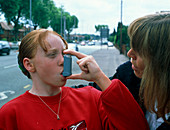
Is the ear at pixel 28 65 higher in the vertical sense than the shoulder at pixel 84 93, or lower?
higher

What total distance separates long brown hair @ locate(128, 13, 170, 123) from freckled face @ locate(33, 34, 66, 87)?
23.3 inches

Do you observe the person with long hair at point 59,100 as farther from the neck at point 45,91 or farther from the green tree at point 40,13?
the green tree at point 40,13

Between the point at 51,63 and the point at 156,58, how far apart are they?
75 cm

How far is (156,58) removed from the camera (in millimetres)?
1196

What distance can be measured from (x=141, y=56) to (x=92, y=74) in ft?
1.11

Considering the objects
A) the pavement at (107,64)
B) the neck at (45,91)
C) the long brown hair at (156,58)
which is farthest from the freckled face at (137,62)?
the pavement at (107,64)

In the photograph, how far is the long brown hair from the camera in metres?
1.16

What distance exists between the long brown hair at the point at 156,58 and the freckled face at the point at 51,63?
0.59m

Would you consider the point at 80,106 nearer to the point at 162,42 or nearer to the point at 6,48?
the point at 162,42

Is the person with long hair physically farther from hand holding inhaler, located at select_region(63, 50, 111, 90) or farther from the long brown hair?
the long brown hair

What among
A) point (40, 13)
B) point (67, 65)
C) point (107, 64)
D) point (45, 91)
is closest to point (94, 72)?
point (67, 65)

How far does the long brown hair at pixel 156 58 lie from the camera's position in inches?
45.8

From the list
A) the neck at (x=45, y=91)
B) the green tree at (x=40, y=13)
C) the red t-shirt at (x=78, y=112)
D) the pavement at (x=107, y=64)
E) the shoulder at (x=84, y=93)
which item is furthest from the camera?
the green tree at (x=40, y=13)

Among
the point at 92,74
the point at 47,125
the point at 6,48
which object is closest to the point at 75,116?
the point at 47,125
